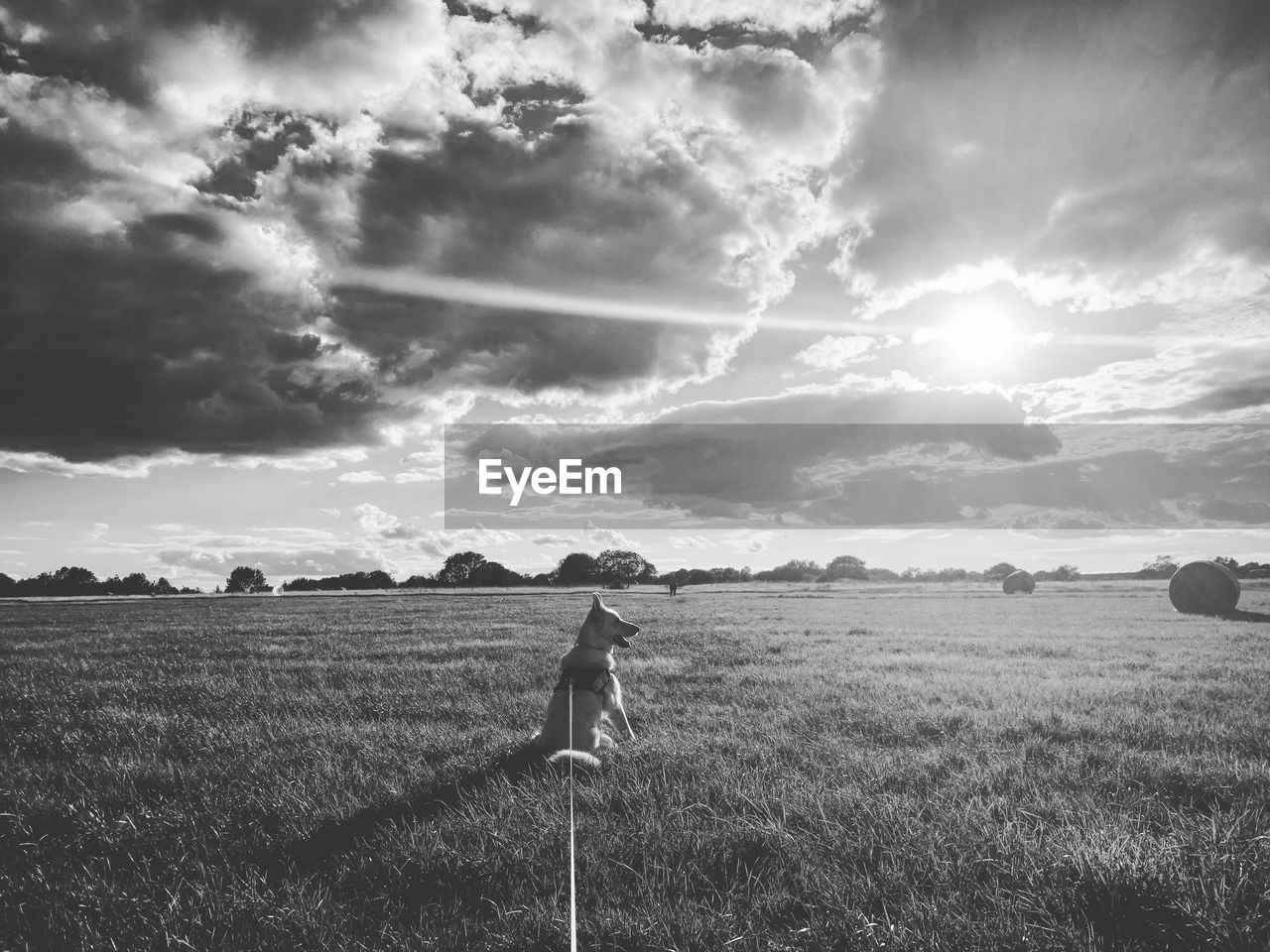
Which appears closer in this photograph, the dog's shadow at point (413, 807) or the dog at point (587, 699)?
the dog's shadow at point (413, 807)

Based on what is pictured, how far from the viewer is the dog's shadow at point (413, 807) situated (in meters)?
3.91

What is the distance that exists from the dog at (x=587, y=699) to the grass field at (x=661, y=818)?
315 mm

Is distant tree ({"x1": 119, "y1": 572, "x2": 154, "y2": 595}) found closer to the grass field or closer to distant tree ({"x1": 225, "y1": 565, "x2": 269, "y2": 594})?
distant tree ({"x1": 225, "y1": 565, "x2": 269, "y2": 594})

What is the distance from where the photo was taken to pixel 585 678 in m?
5.93

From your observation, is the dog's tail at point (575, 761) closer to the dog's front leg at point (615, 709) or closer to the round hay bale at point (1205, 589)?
the dog's front leg at point (615, 709)

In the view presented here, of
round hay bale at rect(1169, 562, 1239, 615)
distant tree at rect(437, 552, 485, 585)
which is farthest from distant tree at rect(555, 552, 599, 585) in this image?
round hay bale at rect(1169, 562, 1239, 615)

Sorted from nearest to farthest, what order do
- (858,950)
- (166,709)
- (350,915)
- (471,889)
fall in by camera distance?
(858,950)
(350,915)
(471,889)
(166,709)

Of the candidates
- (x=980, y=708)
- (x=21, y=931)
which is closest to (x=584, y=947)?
(x=21, y=931)

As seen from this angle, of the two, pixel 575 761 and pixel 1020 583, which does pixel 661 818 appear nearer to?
pixel 575 761

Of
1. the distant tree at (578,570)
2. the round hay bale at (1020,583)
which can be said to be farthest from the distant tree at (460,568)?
the round hay bale at (1020,583)

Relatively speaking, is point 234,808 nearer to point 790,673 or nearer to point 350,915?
point 350,915

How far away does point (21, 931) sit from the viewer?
3.17 metres

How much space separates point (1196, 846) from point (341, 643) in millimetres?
16661

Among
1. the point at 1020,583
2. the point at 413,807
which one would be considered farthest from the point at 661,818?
the point at 1020,583
